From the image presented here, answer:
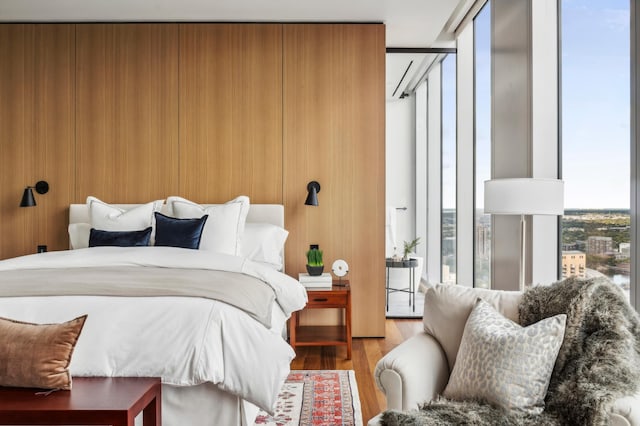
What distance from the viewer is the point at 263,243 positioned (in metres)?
4.03

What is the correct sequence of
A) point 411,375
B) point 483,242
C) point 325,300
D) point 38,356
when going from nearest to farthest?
point 411,375
point 38,356
point 325,300
point 483,242

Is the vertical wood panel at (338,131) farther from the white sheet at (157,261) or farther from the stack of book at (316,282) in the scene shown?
the white sheet at (157,261)

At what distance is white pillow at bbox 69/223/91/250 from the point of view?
414cm

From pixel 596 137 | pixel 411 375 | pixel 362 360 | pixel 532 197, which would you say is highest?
pixel 596 137

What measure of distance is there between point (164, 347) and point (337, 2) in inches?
117

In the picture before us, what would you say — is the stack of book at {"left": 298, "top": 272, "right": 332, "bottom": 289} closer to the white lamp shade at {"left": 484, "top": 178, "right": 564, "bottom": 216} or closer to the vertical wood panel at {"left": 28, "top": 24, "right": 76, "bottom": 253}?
the white lamp shade at {"left": 484, "top": 178, "right": 564, "bottom": 216}

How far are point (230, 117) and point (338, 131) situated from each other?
0.92 m

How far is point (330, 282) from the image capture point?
158 inches

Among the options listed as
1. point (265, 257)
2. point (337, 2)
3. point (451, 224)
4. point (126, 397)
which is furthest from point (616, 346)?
point (451, 224)

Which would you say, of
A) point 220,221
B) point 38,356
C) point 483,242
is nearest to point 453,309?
point 38,356

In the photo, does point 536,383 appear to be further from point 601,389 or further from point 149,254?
point 149,254

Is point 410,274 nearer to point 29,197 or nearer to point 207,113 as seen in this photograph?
point 207,113

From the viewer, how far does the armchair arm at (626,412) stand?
1.41 meters

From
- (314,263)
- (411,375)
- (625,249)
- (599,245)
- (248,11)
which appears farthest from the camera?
(248,11)
